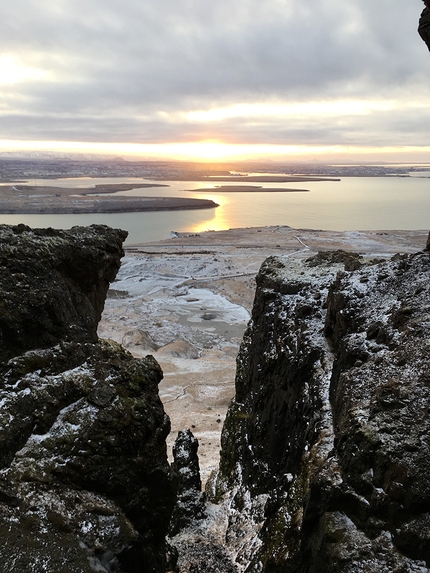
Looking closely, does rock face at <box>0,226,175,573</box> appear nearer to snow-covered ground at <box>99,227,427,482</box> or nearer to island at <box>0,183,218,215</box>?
snow-covered ground at <box>99,227,427,482</box>

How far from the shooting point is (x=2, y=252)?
9.86 meters

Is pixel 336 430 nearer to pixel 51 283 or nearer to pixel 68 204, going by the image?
pixel 51 283

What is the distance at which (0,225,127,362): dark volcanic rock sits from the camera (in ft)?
30.3

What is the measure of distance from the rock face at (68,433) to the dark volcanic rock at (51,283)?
1.2 inches

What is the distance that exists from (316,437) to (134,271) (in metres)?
45.0

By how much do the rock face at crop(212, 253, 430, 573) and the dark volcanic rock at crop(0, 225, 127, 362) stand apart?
6533 millimetres

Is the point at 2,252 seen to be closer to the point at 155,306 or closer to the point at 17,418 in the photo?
the point at 17,418

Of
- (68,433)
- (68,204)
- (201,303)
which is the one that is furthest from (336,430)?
(68,204)

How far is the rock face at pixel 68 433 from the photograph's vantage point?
6.81m

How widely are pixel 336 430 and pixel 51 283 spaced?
7.89 meters

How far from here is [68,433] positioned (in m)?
8.28

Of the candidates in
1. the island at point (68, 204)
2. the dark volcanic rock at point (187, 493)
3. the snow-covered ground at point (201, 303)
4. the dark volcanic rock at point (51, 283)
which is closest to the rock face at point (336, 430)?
the dark volcanic rock at point (187, 493)

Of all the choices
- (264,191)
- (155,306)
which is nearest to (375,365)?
(155,306)

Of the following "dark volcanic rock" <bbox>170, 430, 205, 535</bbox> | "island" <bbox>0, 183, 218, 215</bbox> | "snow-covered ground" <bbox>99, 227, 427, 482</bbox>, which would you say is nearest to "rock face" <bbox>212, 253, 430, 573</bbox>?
"dark volcanic rock" <bbox>170, 430, 205, 535</bbox>
